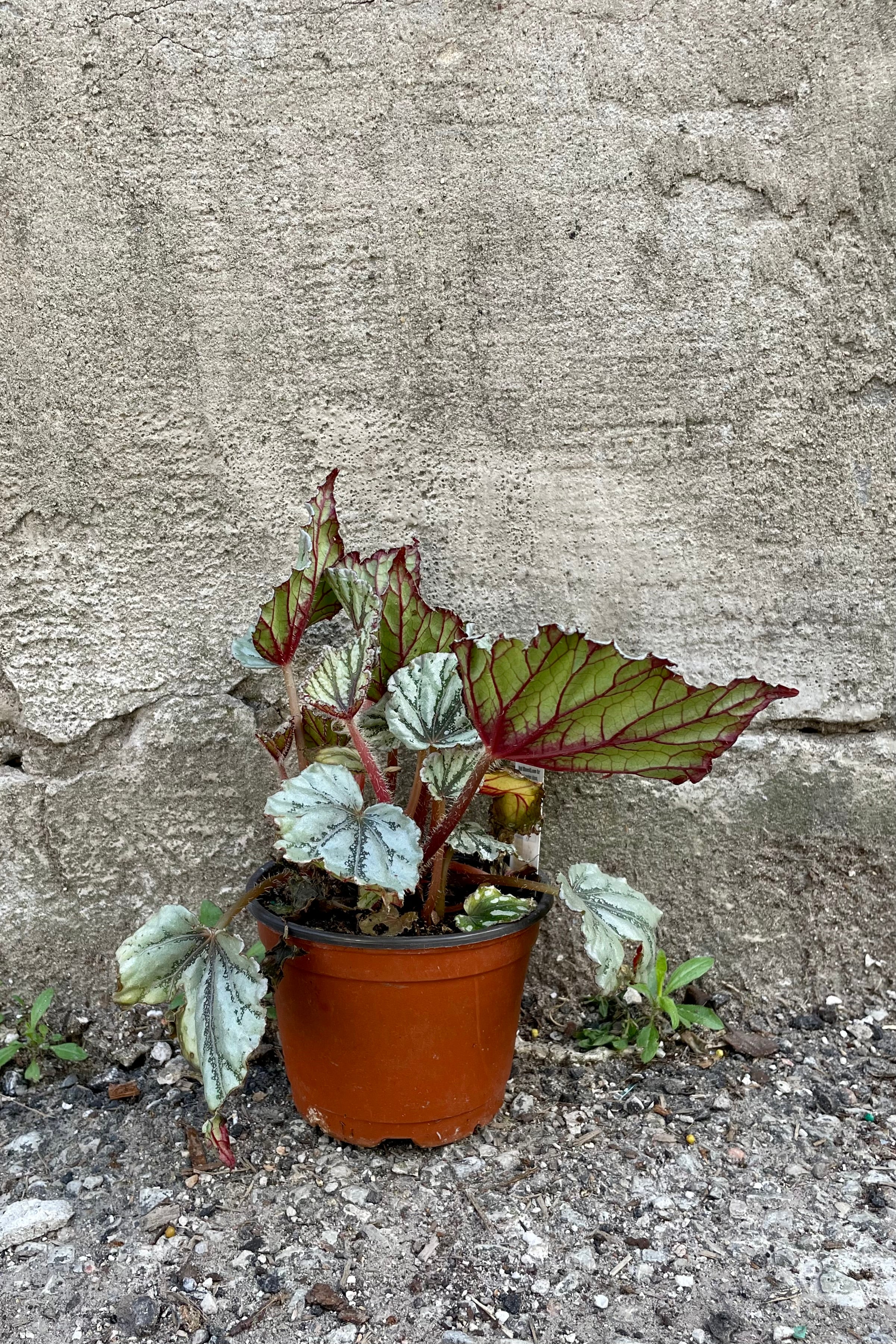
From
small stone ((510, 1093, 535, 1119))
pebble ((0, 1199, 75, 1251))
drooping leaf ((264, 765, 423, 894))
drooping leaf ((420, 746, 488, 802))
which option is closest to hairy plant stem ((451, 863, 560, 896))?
drooping leaf ((420, 746, 488, 802))

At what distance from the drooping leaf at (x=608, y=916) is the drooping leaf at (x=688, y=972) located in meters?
0.31

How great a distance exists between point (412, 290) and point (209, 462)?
0.42 metres

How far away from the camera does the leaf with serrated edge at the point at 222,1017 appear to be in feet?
3.83

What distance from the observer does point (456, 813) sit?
1.29 m

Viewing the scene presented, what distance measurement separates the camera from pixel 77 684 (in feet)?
5.31

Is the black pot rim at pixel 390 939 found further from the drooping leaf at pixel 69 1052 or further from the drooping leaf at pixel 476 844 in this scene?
the drooping leaf at pixel 69 1052

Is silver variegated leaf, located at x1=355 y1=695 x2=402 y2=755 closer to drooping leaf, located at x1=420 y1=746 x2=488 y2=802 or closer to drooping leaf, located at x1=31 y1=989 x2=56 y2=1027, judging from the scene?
drooping leaf, located at x1=420 y1=746 x2=488 y2=802

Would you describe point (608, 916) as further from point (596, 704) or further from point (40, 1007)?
point (40, 1007)

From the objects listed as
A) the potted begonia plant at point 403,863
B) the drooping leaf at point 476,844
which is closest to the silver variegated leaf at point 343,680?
the potted begonia plant at point 403,863

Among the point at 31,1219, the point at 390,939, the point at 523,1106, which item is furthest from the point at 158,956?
the point at 523,1106

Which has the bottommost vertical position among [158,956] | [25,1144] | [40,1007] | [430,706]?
[25,1144]

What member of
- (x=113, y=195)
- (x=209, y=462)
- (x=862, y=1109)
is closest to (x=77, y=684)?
(x=209, y=462)

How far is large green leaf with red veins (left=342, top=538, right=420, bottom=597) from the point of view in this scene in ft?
4.67

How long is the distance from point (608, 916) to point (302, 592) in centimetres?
57
